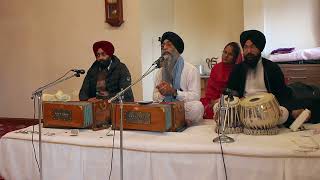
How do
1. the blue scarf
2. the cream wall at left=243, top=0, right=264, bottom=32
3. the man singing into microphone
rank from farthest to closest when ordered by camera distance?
the cream wall at left=243, top=0, right=264, bottom=32
the man singing into microphone
the blue scarf

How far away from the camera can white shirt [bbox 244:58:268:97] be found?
3070 mm

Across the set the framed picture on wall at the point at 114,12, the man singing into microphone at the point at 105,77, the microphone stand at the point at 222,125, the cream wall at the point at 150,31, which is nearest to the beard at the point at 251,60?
the microphone stand at the point at 222,125

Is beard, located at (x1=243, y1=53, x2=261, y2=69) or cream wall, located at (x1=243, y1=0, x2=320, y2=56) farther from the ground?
cream wall, located at (x1=243, y1=0, x2=320, y2=56)

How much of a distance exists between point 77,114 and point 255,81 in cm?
141

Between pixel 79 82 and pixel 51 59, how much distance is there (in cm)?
57

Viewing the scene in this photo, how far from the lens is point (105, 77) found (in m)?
3.98

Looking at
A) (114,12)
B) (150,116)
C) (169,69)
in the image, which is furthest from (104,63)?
(150,116)

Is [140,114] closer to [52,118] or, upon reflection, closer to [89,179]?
[89,179]

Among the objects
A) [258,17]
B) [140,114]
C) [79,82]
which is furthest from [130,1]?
[140,114]

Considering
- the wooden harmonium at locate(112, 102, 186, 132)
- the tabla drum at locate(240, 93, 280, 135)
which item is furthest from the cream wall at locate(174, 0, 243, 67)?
the tabla drum at locate(240, 93, 280, 135)

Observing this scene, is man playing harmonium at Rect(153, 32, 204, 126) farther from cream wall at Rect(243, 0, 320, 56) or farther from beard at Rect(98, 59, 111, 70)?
cream wall at Rect(243, 0, 320, 56)

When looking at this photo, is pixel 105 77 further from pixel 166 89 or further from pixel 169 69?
pixel 166 89

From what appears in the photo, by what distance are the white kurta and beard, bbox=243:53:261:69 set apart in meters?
0.47

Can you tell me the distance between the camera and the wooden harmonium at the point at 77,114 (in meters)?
3.01
